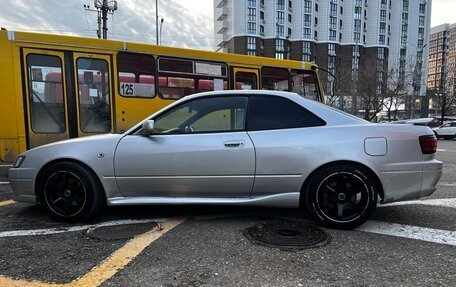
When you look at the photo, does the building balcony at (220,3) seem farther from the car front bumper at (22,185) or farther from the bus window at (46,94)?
the car front bumper at (22,185)

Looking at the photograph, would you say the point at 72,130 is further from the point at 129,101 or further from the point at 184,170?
the point at 184,170

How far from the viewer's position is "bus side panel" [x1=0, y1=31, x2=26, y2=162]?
269 inches

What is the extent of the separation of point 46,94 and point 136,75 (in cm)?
181

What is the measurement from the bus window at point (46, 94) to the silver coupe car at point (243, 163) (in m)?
3.09

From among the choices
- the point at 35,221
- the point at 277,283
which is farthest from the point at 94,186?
the point at 277,283

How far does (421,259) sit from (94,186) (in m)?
3.46

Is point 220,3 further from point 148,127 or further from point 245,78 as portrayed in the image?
point 148,127

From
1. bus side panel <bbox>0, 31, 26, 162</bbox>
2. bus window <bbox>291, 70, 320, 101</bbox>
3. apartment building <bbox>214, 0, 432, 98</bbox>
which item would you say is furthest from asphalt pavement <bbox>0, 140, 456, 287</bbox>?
apartment building <bbox>214, 0, 432, 98</bbox>

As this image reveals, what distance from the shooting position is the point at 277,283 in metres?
2.88

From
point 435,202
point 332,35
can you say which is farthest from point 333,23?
point 435,202

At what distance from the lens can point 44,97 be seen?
7.21 meters

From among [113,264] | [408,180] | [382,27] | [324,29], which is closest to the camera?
[113,264]

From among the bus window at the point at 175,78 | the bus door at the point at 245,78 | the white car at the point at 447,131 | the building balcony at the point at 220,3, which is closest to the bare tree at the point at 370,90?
the white car at the point at 447,131

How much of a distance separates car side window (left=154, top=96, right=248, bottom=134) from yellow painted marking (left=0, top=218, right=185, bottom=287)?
1.16 m
